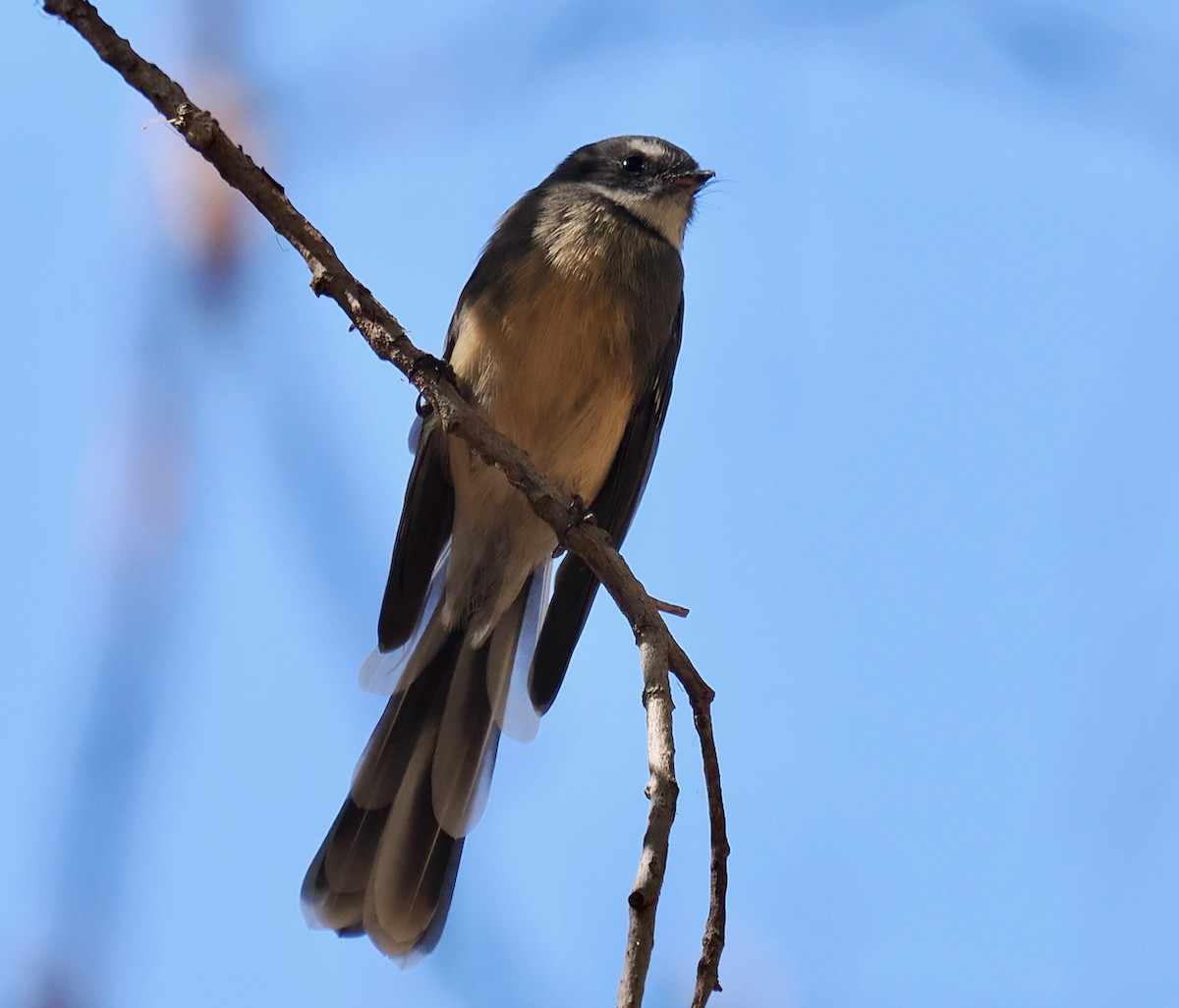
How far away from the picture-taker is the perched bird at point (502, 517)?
3740 mm

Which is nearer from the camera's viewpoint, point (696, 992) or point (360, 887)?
point (696, 992)

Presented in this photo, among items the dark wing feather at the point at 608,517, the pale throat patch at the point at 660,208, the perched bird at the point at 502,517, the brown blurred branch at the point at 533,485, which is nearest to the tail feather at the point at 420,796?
the perched bird at the point at 502,517

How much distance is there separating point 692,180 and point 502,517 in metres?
1.51

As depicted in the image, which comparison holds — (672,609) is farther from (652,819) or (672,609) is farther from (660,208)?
(660,208)

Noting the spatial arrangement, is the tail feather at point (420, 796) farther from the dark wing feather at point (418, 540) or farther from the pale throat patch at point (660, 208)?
the pale throat patch at point (660, 208)

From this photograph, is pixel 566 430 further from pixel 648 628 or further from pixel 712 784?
pixel 712 784

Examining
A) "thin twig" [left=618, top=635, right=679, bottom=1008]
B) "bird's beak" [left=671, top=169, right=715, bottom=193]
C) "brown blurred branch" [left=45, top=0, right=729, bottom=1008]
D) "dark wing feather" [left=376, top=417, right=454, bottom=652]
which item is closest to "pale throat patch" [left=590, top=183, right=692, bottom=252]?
"bird's beak" [left=671, top=169, right=715, bottom=193]

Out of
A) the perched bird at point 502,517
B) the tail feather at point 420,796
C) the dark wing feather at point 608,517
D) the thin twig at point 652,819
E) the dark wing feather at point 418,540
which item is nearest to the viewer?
the thin twig at point 652,819

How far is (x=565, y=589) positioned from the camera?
4105 millimetres

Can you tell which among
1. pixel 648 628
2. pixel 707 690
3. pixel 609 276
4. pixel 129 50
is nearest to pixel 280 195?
pixel 129 50

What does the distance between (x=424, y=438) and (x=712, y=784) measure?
1924 mm

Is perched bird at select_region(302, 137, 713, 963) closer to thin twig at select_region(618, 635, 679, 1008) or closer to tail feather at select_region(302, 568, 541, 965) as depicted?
tail feather at select_region(302, 568, 541, 965)

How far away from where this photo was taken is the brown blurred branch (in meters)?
2.11

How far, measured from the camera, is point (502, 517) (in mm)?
4117
